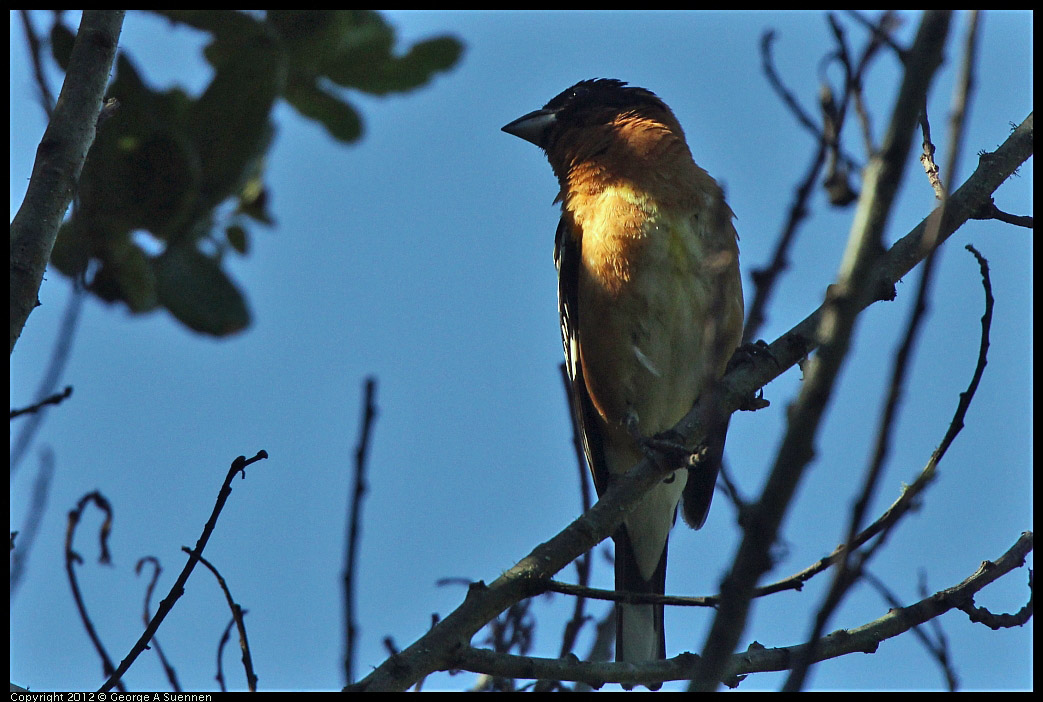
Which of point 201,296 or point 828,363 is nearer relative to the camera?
point 828,363

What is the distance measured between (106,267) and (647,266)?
113 inches

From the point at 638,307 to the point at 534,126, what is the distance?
76.5 inches

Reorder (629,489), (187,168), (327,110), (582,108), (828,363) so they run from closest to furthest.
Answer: (828,363) < (187,168) < (327,110) < (629,489) < (582,108)

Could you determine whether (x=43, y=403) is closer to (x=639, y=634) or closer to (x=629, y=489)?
(x=629, y=489)

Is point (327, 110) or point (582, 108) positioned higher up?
point (582, 108)

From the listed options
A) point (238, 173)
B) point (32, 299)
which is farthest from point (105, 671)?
point (238, 173)

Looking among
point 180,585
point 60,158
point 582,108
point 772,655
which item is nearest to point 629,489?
point 772,655

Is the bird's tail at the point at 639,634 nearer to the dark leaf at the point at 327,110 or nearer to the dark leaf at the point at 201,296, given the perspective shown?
the dark leaf at the point at 327,110

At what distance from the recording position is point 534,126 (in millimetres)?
5883

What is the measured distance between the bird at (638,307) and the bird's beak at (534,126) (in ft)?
1.19

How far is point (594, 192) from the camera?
4.88 meters

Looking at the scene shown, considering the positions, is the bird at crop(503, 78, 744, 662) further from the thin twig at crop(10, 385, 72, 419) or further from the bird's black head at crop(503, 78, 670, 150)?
the thin twig at crop(10, 385, 72, 419)

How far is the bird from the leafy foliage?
2256 mm

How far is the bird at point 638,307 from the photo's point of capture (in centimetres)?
448
